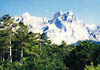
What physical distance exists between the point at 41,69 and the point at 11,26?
15.0 metres

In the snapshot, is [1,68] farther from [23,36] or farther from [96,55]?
[96,55]

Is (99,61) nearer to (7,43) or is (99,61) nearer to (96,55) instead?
(96,55)

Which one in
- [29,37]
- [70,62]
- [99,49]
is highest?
[29,37]

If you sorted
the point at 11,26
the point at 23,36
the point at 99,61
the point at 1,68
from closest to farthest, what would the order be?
the point at 1,68 < the point at 99,61 < the point at 11,26 < the point at 23,36

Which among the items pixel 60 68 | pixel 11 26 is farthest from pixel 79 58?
pixel 11 26

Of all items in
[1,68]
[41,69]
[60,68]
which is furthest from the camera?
[60,68]

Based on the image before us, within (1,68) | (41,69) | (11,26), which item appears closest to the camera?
(41,69)

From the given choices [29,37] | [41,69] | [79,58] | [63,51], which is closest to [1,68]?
[41,69]

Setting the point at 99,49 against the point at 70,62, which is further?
the point at 70,62

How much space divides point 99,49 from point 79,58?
4295mm

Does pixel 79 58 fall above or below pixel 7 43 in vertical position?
below

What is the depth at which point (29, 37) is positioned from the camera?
129 feet

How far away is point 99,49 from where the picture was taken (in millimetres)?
35656

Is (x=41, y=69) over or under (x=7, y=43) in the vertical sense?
under
